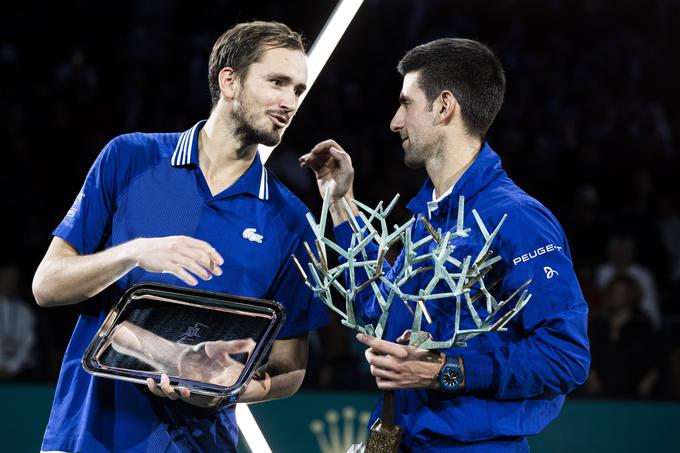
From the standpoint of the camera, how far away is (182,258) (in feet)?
6.96

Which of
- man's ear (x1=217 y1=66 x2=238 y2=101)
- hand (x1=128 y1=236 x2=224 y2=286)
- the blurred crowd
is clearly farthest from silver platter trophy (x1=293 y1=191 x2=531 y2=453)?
the blurred crowd

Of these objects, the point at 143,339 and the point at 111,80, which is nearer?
the point at 143,339

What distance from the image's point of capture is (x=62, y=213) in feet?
21.5

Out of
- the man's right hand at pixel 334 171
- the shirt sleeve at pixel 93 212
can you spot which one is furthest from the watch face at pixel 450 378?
the shirt sleeve at pixel 93 212

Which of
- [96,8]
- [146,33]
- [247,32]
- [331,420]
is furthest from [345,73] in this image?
[247,32]

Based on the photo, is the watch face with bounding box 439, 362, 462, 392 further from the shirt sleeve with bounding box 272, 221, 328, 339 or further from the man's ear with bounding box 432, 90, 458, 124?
the man's ear with bounding box 432, 90, 458, 124

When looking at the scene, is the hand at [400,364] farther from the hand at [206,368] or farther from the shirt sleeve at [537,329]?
the hand at [206,368]

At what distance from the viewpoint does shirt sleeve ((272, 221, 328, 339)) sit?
2.61 m

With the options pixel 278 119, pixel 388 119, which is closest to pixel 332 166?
pixel 278 119

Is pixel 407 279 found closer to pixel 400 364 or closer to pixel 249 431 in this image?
pixel 400 364

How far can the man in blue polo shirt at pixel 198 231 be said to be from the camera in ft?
Result: 7.94

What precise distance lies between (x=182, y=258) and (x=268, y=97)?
64 cm

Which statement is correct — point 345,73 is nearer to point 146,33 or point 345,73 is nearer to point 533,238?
point 146,33

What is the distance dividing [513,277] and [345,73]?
232 inches
